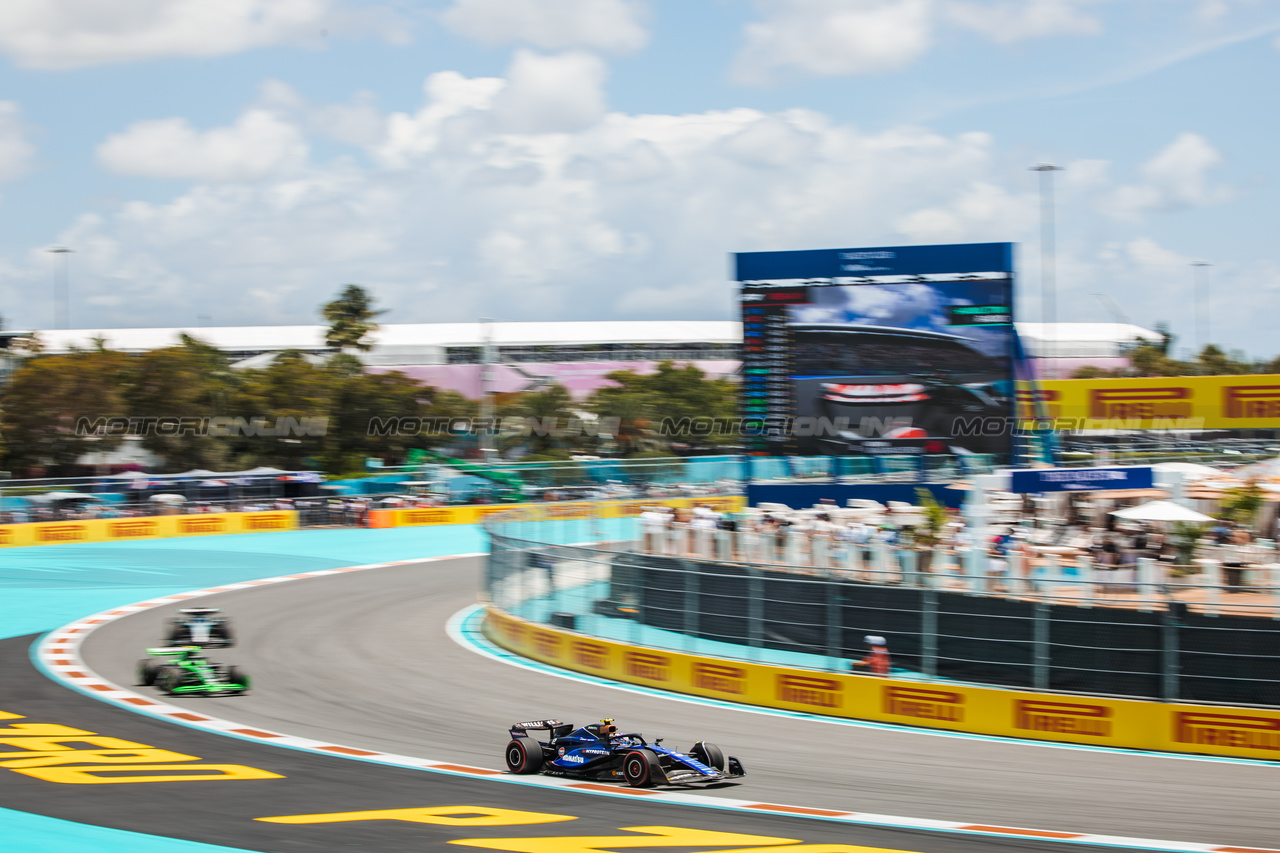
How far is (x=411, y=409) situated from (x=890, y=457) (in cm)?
3946

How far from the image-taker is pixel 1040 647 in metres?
13.2

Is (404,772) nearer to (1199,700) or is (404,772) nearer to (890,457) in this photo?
(1199,700)

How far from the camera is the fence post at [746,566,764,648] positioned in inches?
593

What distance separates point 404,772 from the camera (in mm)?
11422

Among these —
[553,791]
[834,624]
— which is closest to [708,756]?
[553,791]

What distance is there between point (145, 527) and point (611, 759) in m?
29.5

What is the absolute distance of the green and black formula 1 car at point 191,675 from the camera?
49.8 feet

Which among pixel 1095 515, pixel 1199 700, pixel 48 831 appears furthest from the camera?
pixel 1095 515

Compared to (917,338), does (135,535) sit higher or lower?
lower

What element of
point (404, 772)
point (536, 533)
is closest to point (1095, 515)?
point (536, 533)

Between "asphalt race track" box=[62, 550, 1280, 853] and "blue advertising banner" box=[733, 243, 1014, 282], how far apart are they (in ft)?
38.1

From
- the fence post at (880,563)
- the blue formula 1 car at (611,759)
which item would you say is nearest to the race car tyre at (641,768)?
the blue formula 1 car at (611,759)
